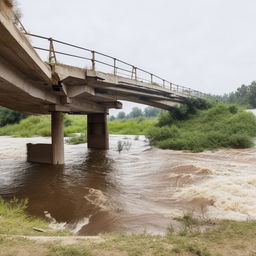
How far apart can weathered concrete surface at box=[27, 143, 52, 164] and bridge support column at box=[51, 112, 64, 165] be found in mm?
509

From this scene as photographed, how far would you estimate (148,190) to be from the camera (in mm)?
8711

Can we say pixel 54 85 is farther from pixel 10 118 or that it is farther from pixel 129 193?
pixel 10 118

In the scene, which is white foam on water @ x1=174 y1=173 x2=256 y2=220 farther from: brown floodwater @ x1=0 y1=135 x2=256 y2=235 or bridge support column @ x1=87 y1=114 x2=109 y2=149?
bridge support column @ x1=87 y1=114 x2=109 y2=149

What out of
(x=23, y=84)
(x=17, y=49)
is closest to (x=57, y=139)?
(x=23, y=84)

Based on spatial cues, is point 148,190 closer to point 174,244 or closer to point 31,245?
point 174,244

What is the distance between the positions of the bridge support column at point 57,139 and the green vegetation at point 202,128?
9.47m

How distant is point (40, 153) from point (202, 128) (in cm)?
1599

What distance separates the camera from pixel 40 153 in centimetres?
1473

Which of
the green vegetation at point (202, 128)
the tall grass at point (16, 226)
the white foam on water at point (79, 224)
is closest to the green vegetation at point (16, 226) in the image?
the tall grass at point (16, 226)

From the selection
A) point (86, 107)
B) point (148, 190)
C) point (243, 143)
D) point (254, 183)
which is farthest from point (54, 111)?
point (243, 143)

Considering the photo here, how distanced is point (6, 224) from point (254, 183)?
799cm

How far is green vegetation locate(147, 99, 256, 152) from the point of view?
1858cm

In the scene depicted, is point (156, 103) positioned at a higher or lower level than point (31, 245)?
higher

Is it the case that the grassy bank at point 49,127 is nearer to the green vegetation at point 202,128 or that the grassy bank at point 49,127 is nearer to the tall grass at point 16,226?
the green vegetation at point 202,128
